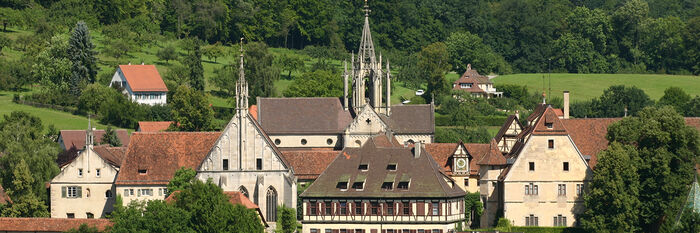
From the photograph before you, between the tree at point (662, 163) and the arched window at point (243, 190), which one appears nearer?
the tree at point (662, 163)

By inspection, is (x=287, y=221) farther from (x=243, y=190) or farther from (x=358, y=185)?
(x=358, y=185)

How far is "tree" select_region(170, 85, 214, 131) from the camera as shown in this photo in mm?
158750

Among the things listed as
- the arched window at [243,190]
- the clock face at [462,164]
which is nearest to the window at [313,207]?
the arched window at [243,190]

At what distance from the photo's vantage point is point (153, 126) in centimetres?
16588

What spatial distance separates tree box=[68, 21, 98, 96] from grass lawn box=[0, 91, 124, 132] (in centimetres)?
888

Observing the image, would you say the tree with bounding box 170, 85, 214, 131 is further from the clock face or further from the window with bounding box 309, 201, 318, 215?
the window with bounding box 309, 201, 318, 215

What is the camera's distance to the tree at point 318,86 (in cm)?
17788

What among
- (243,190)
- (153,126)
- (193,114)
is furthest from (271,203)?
(153,126)

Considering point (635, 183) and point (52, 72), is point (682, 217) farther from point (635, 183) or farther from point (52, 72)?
point (52, 72)

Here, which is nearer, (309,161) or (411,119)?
(309,161)

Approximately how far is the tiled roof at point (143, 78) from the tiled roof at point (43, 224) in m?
69.9

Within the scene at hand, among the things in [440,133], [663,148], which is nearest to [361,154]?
[663,148]

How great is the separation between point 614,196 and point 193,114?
173 feet

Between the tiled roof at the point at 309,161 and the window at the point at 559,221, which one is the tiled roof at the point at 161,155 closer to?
the tiled roof at the point at 309,161
